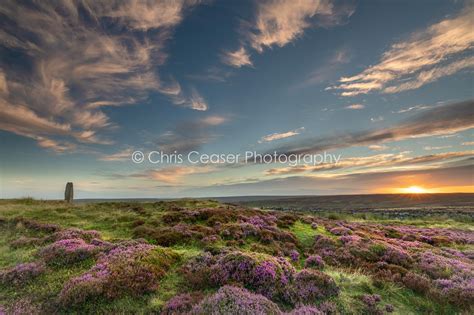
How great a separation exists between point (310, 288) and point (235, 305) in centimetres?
332

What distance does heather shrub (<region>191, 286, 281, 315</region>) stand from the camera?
704 cm

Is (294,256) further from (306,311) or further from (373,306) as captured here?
(306,311)

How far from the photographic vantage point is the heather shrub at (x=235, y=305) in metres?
7.04

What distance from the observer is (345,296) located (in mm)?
9047

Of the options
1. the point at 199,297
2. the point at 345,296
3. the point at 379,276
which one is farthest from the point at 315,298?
the point at 379,276

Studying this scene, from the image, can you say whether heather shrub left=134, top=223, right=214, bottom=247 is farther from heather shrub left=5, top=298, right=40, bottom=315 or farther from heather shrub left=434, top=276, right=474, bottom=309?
heather shrub left=434, top=276, right=474, bottom=309

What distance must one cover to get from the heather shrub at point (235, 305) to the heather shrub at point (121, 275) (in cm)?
246

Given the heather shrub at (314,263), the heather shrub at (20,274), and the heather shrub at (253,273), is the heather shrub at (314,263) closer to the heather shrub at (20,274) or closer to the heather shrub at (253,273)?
the heather shrub at (253,273)

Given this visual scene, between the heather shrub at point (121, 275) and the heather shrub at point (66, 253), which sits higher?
the heather shrub at point (66, 253)

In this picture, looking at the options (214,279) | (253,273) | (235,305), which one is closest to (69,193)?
(214,279)

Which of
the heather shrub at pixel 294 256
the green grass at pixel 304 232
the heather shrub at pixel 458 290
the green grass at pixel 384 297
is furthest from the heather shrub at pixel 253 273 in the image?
the green grass at pixel 304 232

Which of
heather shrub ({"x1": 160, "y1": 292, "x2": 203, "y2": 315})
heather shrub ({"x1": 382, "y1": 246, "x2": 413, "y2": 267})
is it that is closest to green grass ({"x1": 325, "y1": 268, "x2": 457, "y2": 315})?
heather shrub ({"x1": 382, "y1": 246, "x2": 413, "y2": 267})

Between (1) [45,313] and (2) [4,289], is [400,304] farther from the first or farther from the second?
(2) [4,289]

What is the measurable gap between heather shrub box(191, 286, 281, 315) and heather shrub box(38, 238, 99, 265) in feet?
22.7
